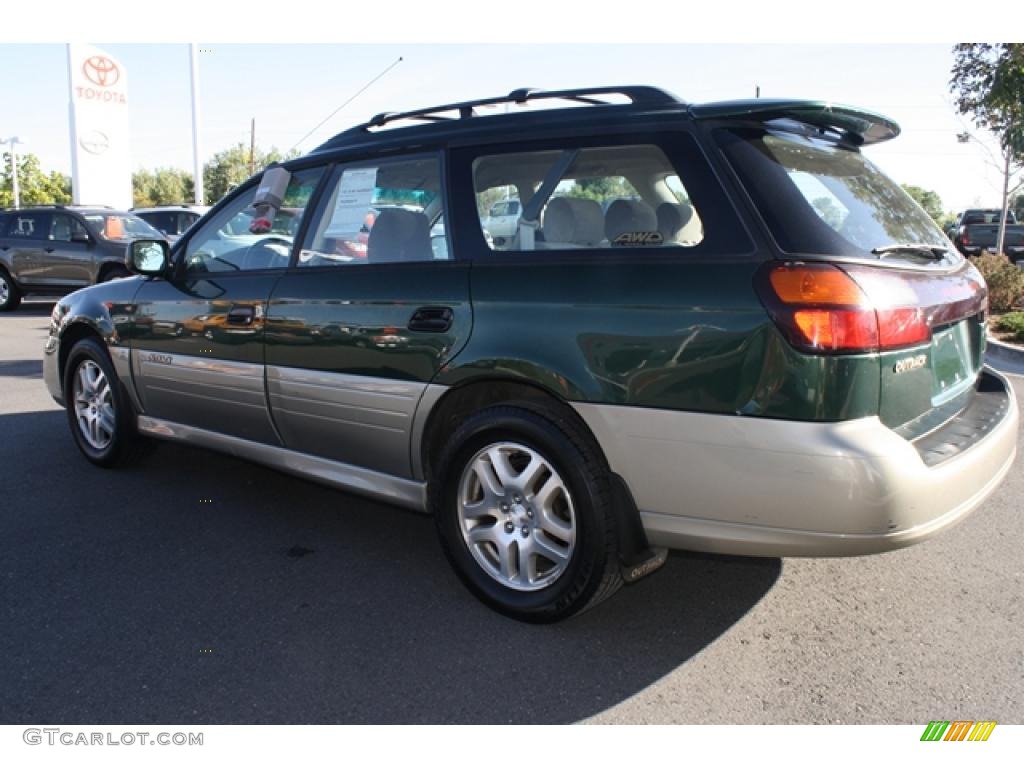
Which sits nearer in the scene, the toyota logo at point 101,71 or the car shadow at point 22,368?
the car shadow at point 22,368

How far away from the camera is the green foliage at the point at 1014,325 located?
33.0ft

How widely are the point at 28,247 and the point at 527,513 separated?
14.7 metres

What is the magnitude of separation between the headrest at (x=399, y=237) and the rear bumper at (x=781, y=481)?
108 cm

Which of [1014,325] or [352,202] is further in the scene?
[1014,325]

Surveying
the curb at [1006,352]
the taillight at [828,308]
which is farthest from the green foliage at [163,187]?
the taillight at [828,308]

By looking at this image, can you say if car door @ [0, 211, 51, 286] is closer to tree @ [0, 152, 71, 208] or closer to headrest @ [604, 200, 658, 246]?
headrest @ [604, 200, 658, 246]

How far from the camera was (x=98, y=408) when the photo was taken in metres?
5.10

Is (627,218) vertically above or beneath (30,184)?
beneath

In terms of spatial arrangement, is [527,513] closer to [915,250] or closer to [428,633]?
[428,633]

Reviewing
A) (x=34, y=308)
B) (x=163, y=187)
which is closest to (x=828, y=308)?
(x=34, y=308)

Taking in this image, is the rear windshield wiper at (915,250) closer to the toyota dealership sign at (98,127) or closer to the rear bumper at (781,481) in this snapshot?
the rear bumper at (781,481)

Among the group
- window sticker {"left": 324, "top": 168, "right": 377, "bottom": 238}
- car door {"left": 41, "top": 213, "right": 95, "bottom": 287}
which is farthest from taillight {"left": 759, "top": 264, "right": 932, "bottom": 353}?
car door {"left": 41, "top": 213, "right": 95, "bottom": 287}

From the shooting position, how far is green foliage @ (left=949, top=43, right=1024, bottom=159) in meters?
13.8
